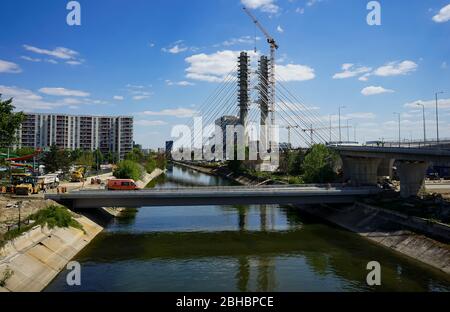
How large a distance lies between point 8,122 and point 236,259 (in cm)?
3422

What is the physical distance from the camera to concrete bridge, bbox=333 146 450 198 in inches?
1900

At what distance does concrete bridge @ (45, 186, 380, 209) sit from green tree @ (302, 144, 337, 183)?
18.9 m

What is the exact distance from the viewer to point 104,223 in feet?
171

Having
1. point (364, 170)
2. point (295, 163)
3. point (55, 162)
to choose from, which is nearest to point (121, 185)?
point (364, 170)

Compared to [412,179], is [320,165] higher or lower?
higher

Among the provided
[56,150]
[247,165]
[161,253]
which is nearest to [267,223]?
[161,253]

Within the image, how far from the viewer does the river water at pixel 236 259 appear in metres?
29.3

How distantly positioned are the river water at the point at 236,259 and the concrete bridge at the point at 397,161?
529 inches

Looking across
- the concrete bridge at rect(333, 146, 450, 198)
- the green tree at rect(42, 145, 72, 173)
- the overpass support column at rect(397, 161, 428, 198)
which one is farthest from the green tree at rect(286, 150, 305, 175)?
the green tree at rect(42, 145, 72, 173)

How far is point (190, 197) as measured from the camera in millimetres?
50625

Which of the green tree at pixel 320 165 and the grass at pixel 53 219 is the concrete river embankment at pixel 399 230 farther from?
the grass at pixel 53 219
